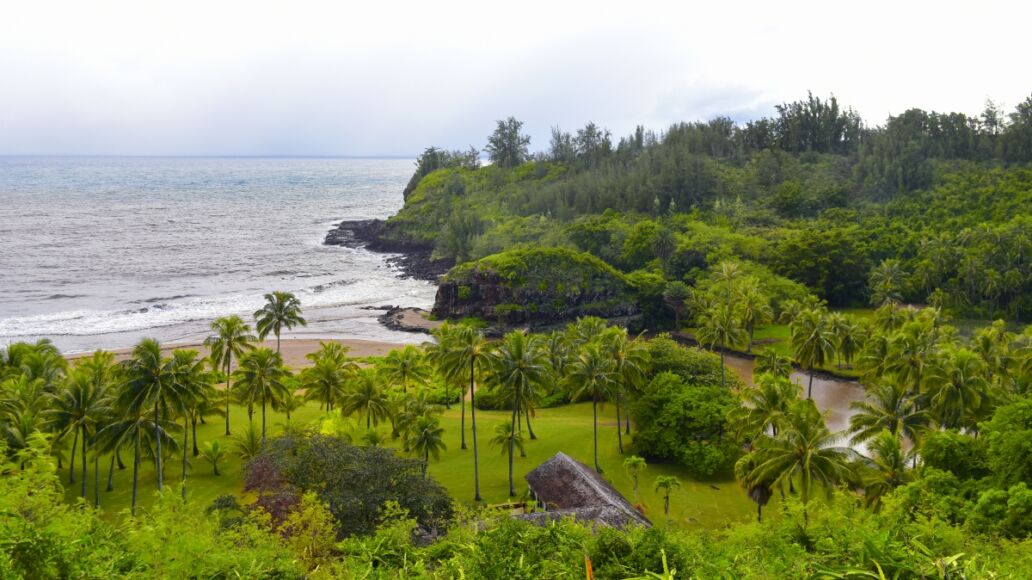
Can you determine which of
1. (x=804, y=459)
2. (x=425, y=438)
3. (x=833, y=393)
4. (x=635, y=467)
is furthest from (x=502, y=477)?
(x=833, y=393)

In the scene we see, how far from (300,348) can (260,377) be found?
109ft

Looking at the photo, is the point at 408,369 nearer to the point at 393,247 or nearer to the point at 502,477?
the point at 502,477

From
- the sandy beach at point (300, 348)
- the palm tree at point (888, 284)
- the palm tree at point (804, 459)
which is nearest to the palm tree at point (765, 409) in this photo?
the palm tree at point (804, 459)

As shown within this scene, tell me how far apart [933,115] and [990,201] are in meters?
44.2

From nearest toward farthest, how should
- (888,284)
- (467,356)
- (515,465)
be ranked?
1. (467,356)
2. (515,465)
3. (888,284)

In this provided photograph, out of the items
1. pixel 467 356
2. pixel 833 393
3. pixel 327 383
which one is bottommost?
pixel 833 393

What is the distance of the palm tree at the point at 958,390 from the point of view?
121 ft

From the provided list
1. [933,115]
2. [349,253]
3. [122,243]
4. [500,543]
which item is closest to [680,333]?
[500,543]

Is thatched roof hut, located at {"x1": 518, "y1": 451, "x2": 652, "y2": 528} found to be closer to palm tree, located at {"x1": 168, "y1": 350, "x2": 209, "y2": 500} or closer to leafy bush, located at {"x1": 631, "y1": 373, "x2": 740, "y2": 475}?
leafy bush, located at {"x1": 631, "y1": 373, "x2": 740, "y2": 475}

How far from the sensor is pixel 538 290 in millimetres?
84750

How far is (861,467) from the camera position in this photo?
110ft

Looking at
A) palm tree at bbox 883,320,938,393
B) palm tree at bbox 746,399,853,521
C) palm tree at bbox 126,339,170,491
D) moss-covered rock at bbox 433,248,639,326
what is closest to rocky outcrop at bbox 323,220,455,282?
moss-covered rock at bbox 433,248,639,326

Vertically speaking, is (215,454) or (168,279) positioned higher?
(168,279)

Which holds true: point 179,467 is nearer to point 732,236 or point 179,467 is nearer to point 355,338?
point 355,338
